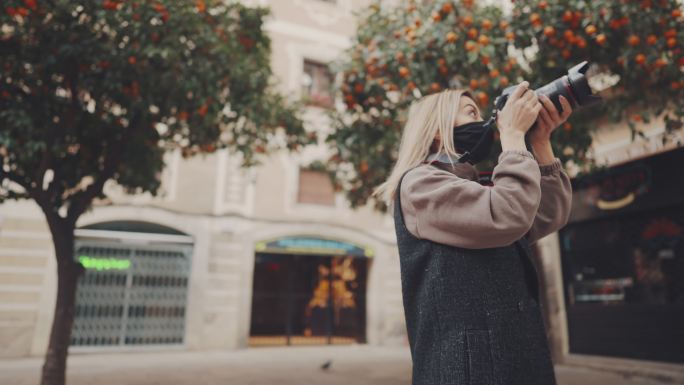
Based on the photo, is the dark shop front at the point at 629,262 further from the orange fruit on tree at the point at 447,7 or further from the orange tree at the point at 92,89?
the orange tree at the point at 92,89

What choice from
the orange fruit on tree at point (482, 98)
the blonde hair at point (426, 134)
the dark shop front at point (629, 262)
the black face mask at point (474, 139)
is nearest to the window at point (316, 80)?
the dark shop front at point (629, 262)

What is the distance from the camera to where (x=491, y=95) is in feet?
18.0

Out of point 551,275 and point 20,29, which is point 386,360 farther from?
point 20,29

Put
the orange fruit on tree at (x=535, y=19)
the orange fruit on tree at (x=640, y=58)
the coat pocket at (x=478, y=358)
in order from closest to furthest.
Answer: the coat pocket at (x=478, y=358) < the orange fruit on tree at (x=640, y=58) < the orange fruit on tree at (x=535, y=19)

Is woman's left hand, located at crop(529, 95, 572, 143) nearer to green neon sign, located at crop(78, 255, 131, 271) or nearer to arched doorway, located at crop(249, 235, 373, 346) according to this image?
arched doorway, located at crop(249, 235, 373, 346)

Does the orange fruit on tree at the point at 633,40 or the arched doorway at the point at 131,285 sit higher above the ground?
the orange fruit on tree at the point at 633,40

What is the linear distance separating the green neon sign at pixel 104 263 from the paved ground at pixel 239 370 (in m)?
1.93

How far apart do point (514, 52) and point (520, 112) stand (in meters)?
5.04

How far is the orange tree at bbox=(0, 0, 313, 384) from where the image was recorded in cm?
507

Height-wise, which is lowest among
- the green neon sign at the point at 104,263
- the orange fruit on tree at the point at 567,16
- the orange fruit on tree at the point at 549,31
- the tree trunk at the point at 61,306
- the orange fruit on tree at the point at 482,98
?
the tree trunk at the point at 61,306

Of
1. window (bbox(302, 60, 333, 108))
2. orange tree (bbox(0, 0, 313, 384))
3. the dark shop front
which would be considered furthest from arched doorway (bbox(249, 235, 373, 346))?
orange tree (bbox(0, 0, 313, 384))

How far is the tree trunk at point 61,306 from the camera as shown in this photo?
5039 mm

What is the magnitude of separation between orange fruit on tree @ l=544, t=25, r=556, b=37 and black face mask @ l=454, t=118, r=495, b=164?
12.8 feet

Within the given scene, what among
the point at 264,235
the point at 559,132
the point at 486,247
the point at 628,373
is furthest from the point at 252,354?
the point at 486,247
